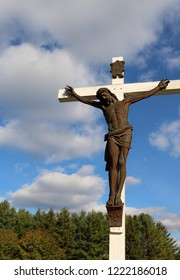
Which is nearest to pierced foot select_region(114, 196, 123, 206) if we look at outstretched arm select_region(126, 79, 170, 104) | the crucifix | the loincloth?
the crucifix

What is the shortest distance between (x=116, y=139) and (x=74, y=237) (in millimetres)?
42320

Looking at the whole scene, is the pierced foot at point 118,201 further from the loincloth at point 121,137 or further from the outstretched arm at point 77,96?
the outstretched arm at point 77,96

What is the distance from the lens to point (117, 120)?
5828 mm

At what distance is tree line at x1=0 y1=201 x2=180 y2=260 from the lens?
4006 centimetres

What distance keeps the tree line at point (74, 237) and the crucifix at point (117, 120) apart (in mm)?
34894

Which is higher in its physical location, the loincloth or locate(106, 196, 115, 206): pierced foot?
the loincloth

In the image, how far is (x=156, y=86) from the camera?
6387mm

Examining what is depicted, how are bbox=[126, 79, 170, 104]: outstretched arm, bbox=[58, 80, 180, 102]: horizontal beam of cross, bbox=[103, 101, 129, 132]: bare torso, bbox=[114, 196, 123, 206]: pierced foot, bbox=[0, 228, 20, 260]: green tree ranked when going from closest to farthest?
1. bbox=[114, 196, 123, 206]: pierced foot
2. bbox=[103, 101, 129, 132]: bare torso
3. bbox=[126, 79, 170, 104]: outstretched arm
4. bbox=[58, 80, 180, 102]: horizontal beam of cross
5. bbox=[0, 228, 20, 260]: green tree

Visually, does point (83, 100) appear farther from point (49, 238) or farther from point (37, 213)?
point (37, 213)

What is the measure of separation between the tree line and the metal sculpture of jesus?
35.3 metres

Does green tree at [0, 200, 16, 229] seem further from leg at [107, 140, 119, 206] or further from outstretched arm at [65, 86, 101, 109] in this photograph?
leg at [107, 140, 119, 206]

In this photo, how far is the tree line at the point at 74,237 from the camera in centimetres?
4006

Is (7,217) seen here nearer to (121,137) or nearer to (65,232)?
(65,232)
